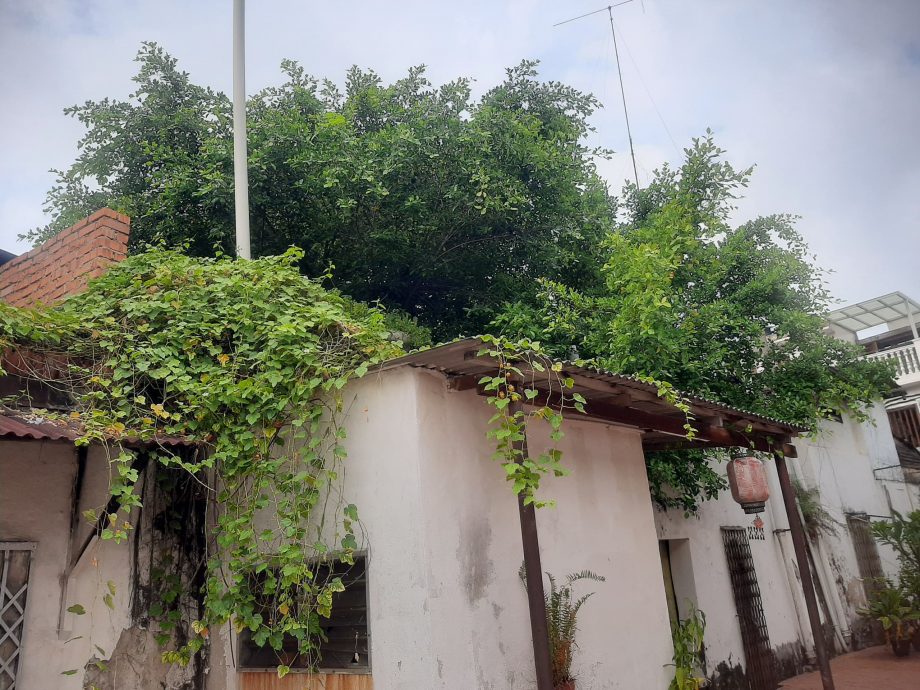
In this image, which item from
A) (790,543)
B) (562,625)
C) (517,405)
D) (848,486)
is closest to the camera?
(517,405)

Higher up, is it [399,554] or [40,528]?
[40,528]

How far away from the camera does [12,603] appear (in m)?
4.54

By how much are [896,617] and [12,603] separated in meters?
11.8

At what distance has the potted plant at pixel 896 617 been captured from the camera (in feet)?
35.7

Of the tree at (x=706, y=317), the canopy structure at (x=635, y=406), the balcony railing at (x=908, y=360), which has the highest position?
the balcony railing at (x=908, y=360)

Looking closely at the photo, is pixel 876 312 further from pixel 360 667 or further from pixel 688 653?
pixel 360 667

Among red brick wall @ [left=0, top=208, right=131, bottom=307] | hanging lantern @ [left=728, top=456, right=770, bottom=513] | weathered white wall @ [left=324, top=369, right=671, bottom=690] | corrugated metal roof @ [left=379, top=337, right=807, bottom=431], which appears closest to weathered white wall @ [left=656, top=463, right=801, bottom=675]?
hanging lantern @ [left=728, top=456, right=770, bottom=513]

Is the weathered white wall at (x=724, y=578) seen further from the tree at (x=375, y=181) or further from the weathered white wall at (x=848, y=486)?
the tree at (x=375, y=181)

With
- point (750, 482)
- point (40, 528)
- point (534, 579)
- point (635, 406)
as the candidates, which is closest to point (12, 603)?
point (40, 528)

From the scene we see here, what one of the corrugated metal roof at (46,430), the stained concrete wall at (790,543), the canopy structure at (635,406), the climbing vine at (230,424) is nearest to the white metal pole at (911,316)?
the stained concrete wall at (790,543)

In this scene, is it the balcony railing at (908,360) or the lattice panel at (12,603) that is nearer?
the lattice panel at (12,603)

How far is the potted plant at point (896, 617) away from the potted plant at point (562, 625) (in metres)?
8.03

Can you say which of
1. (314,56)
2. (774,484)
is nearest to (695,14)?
(314,56)

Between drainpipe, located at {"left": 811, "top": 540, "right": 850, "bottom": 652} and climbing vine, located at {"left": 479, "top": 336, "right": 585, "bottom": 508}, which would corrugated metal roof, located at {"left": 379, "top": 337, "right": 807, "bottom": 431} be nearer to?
climbing vine, located at {"left": 479, "top": 336, "right": 585, "bottom": 508}
